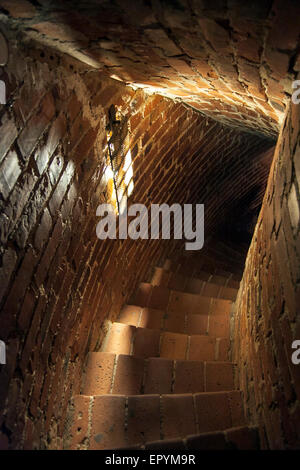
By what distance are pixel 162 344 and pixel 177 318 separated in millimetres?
503

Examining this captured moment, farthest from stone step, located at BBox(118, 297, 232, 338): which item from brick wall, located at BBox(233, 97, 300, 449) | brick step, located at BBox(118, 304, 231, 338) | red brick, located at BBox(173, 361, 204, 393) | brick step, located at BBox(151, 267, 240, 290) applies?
brick wall, located at BBox(233, 97, 300, 449)

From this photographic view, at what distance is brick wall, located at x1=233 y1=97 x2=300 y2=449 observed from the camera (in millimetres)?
1484

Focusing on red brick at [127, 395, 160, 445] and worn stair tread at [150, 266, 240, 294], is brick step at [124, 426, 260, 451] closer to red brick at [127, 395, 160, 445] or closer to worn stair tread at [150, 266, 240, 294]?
red brick at [127, 395, 160, 445]

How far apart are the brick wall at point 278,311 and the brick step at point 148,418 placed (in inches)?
7.4

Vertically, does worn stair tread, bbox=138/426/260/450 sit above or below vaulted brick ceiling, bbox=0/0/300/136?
below

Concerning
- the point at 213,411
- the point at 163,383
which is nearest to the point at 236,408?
the point at 213,411

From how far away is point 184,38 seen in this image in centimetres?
152

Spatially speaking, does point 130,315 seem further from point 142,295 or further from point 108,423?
point 108,423

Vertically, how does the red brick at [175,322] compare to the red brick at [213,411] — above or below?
above

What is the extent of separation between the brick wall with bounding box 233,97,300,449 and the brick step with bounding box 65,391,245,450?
0.19 m

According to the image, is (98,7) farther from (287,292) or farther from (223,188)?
(223,188)

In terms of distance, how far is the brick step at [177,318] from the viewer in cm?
356

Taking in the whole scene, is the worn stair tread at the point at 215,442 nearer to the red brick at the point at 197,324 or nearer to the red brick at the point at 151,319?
the red brick at the point at 197,324

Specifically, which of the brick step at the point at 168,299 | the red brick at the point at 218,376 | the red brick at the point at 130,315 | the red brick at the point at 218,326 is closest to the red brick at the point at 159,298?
the brick step at the point at 168,299
